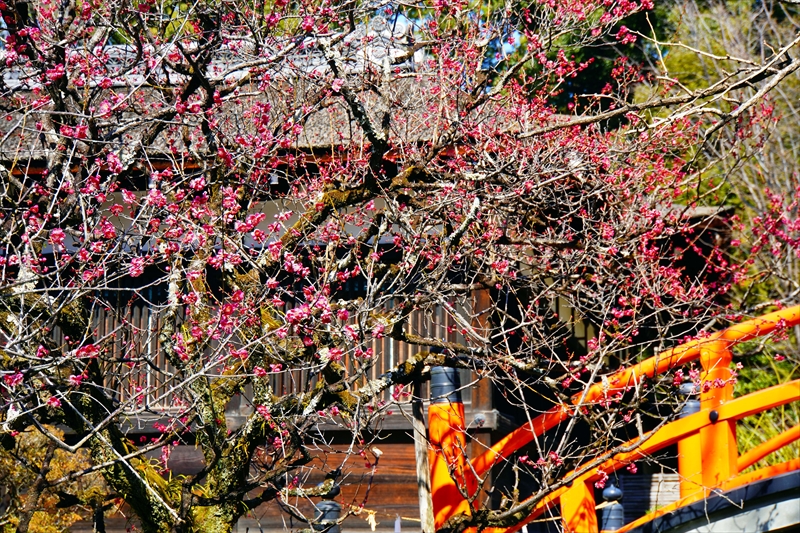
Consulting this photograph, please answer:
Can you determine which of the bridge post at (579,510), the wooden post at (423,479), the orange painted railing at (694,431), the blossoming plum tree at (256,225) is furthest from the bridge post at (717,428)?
the wooden post at (423,479)

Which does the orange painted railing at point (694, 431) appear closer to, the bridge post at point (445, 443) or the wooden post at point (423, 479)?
the bridge post at point (445, 443)

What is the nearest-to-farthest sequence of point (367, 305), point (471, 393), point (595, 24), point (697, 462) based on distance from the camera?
1. point (367, 305)
2. point (697, 462)
3. point (595, 24)
4. point (471, 393)

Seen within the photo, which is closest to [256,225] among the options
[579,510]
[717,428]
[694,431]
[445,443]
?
[445,443]

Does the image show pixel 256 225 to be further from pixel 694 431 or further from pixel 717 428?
pixel 717 428

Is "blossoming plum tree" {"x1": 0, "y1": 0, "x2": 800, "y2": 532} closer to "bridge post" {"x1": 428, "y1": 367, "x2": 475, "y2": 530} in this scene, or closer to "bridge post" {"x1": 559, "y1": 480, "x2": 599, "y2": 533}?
"bridge post" {"x1": 428, "y1": 367, "x2": 475, "y2": 530}

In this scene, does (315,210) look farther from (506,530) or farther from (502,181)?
(506,530)

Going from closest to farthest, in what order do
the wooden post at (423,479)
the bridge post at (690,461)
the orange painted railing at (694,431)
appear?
the wooden post at (423,479) → the orange painted railing at (694,431) → the bridge post at (690,461)

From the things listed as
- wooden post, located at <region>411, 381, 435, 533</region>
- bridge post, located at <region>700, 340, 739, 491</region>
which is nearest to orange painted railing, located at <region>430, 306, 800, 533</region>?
bridge post, located at <region>700, 340, 739, 491</region>

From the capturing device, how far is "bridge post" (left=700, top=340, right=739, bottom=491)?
6457 millimetres

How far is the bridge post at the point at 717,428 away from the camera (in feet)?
21.2

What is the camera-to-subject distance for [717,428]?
21.2ft

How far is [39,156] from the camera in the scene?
8016mm

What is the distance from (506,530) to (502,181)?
246 centimetres

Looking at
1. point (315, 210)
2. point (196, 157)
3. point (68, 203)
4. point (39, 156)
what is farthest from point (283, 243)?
point (39, 156)
